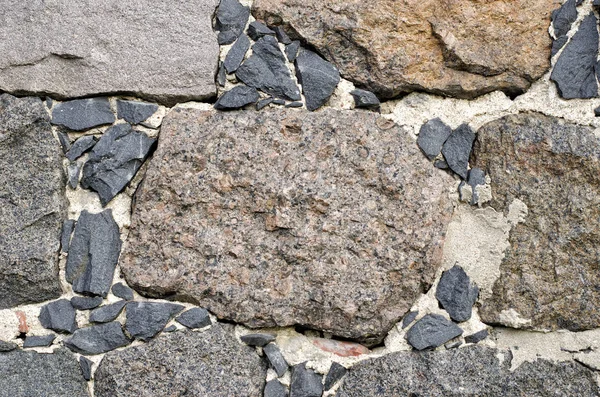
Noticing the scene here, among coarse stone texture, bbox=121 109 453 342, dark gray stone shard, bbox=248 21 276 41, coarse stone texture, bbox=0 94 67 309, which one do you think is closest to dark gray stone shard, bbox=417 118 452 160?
coarse stone texture, bbox=121 109 453 342

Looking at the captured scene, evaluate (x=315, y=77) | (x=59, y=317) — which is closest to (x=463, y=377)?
(x=315, y=77)

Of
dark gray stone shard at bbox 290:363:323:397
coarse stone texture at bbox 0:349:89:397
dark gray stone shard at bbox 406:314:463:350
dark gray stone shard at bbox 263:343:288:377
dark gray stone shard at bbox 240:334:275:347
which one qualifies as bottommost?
coarse stone texture at bbox 0:349:89:397

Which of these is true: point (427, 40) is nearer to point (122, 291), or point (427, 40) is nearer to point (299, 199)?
point (299, 199)

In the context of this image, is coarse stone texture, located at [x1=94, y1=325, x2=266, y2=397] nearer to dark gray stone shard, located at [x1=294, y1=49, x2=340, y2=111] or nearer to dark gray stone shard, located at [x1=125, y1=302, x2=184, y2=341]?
dark gray stone shard, located at [x1=125, y1=302, x2=184, y2=341]

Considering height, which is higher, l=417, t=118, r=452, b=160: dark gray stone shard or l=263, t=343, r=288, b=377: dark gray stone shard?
l=417, t=118, r=452, b=160: dark gray stone shard

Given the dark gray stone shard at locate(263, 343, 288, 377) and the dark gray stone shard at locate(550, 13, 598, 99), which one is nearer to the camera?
the dark gray stone shard at locate(263, 343, 288, 377)

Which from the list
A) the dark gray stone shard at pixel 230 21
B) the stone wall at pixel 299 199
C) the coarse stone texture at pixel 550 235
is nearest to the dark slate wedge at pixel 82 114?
the stone wall at pixel 299 199

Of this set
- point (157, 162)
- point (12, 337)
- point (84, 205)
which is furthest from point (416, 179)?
point (12, 337)
